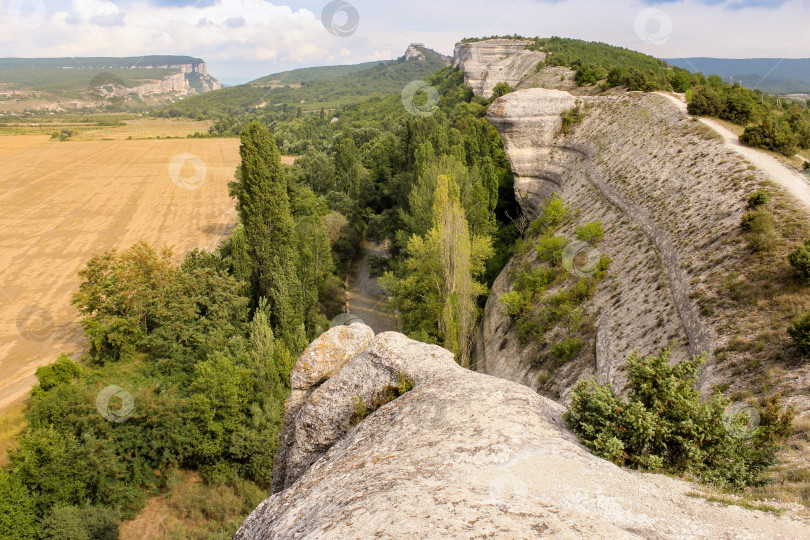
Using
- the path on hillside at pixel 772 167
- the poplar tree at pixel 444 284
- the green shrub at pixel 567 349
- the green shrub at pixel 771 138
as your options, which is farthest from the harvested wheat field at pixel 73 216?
the green shrub at pixel 771 138

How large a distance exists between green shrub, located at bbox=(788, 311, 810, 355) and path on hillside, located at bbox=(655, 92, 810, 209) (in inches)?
242

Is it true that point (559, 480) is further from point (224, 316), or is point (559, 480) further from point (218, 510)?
point (224, 316)

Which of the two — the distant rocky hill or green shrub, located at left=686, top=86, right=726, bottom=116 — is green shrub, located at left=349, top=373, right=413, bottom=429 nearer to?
green shrub, located at left=686, top=86, right=726, bottom=116

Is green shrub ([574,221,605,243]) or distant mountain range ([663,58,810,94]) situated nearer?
green shrub ([574,221,605,243])

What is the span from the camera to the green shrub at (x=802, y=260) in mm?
10930

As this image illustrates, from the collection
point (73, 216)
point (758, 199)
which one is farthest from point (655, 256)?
point (73, 216)

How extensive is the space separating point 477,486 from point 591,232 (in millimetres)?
18883

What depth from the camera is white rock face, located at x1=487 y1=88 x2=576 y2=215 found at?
113ft

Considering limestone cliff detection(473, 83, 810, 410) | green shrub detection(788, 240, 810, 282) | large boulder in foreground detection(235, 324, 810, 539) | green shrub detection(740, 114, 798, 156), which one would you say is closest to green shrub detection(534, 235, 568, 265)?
limestone cliff detection(473, 83, 810, 410)

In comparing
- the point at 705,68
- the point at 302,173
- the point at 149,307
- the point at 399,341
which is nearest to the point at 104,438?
the point at 149,307

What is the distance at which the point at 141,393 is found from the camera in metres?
20.0

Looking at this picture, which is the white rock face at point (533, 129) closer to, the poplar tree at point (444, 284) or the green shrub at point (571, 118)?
the green shrub at point (571, 118)

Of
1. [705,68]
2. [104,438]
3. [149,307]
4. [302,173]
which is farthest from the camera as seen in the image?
[705,68]

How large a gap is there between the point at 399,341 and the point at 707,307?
9091mm
